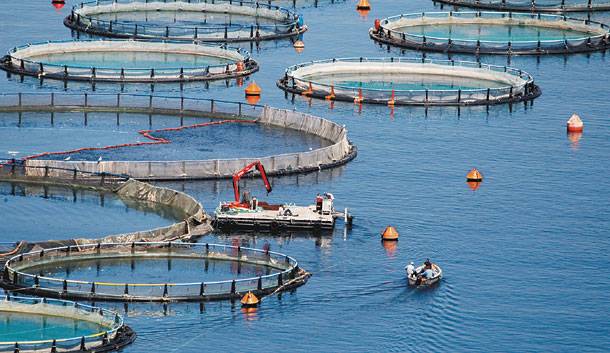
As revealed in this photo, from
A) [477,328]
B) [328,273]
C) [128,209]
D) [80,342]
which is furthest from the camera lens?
[128,209]

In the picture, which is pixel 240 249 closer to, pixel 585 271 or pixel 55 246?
pixel 55 246

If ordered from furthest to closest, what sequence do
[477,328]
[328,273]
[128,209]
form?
[128,209] < [328,273] < [477,328]

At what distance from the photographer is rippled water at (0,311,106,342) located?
159875 millimetres

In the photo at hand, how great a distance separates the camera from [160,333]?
534ft

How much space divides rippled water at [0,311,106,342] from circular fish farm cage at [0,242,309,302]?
5.66m

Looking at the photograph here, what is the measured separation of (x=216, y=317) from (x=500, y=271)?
93.0 feet

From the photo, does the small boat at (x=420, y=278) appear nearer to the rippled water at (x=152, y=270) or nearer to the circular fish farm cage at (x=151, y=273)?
the circular fish farm cage at (x=151, y=273)

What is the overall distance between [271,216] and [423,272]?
772 inches

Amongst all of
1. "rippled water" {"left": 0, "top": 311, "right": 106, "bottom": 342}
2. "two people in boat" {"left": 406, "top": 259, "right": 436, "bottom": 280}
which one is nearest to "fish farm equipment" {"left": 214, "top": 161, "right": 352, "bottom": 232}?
"two people in boat" {"left": 406, "top": 259, "right": 436, "bottom": 280}

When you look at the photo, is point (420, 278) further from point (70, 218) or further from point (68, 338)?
point (70, 218)

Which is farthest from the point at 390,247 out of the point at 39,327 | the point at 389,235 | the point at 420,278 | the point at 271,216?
the point at 39,327

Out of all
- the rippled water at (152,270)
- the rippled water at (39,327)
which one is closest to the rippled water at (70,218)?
the rippled water at (152,270)

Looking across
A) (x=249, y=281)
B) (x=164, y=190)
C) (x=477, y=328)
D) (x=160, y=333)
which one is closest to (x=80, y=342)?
(x=160, y=333)

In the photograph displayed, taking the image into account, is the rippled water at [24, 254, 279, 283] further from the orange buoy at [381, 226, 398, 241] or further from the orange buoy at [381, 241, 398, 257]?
the orange buoy at [381, 226, 398, 241]
